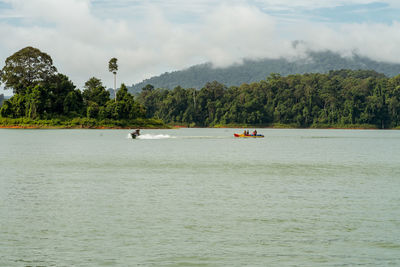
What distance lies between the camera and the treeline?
495 feet

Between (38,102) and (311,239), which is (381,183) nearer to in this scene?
(311,239)

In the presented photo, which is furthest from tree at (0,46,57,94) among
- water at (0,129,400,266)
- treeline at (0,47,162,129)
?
water at (0,129,400,266)

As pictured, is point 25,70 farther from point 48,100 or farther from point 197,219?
point 197,219

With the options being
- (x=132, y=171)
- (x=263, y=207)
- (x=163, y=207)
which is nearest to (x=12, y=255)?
(x=163, y=207)

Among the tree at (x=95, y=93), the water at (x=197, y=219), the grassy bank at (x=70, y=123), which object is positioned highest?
the tree at (x=95, y=93)

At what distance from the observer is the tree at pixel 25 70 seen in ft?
498

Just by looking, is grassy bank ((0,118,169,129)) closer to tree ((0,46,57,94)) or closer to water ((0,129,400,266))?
tree ((0,46,57,94))

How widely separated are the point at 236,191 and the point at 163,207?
6761 millimetres

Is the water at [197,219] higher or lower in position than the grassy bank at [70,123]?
lower

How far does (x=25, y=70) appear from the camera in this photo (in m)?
153

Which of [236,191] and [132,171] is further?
[132,171]

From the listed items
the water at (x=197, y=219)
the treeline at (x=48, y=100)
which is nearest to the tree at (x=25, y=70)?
the treeline at (x=48, y=100)

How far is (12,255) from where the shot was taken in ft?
52.3

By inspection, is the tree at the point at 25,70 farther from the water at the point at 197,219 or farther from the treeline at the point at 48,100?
the water at the point at 197,219
